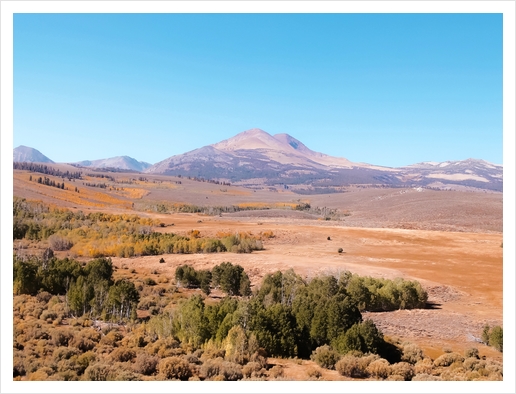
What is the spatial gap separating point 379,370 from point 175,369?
15.3ft

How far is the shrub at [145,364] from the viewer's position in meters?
10.4

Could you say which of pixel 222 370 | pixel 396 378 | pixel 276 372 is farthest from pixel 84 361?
pixel 396 378

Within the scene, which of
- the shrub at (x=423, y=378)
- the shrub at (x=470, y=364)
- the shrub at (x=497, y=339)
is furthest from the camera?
the shrub at (x=497, y=339)

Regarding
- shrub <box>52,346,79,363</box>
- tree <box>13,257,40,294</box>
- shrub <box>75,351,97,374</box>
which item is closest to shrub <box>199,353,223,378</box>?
shrub <box>75,351,97,374</box>

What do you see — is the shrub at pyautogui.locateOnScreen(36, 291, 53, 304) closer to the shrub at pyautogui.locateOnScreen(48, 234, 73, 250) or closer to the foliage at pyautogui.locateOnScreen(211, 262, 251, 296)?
the foliage at pyautogui.locateOnScreen(211, 262, 251, 296)

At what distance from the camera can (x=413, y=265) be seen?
1187 inches

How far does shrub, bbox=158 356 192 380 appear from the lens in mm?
10242

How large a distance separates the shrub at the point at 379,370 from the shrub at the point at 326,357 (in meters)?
1.04

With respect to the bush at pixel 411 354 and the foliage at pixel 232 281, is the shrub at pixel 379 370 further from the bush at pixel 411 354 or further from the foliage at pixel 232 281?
the foliage at pixel 232 281

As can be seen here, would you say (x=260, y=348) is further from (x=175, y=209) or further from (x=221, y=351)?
(x=175, y=209)

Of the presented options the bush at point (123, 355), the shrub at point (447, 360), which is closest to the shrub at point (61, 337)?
the bush at point (123, 355)

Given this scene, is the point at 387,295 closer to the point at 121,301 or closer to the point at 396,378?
the point at 396,378

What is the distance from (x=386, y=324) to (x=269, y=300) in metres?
4.38

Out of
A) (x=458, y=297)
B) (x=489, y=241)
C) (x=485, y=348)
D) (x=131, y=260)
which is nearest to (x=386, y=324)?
(x=485, y=348)
